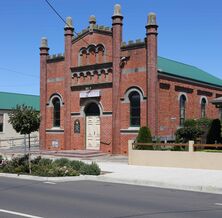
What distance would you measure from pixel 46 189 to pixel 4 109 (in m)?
33.1

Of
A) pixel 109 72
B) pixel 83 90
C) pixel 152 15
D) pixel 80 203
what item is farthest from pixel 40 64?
pixel 80 203

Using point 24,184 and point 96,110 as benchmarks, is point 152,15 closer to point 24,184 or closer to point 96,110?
point 96,110

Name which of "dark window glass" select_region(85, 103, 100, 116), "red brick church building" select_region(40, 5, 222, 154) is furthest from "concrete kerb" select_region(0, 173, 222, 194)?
"dark window glass" select_region(85, 103, 100, 116)

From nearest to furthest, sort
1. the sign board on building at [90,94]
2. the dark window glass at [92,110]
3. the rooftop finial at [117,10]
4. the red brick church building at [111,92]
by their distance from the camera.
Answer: the red brick church building at [111,92], the rooftop finial at [117,10], the sign board on building at [90,94], the dark window glass at [92,110]

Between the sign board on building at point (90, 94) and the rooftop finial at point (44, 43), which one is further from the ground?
the rooftop finial at point (44, 43)

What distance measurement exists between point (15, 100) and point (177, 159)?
1276 inches

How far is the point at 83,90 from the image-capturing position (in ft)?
101

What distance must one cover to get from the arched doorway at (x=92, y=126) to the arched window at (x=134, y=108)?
3163mm

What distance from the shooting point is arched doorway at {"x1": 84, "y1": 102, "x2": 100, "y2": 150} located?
30172 millimetres

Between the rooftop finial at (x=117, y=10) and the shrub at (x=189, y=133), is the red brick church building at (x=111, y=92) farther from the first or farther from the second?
the shrub at (x=189, y=133)

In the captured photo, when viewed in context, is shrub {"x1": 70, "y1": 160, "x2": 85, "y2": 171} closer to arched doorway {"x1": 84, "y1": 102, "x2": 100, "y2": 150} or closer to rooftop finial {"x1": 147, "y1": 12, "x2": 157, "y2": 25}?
arched doorway {"x1": 84, "y1": 102, "x2": 100, "y2": 150}

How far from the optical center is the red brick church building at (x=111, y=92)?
89.3ft

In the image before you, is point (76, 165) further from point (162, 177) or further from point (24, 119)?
point (162, 177)

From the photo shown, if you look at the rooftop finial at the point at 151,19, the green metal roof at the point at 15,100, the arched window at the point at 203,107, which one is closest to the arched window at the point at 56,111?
the rooftop finial at the point at 151,19
